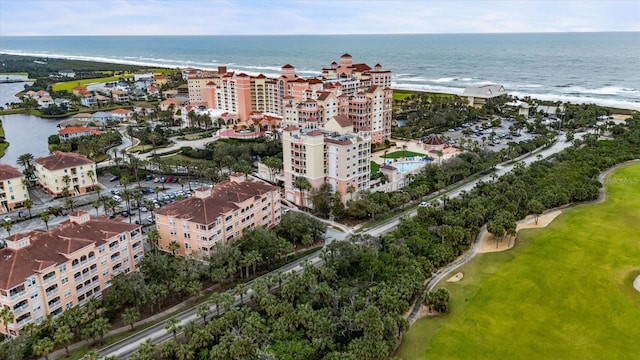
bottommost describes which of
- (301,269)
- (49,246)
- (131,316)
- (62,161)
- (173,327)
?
(301,269)

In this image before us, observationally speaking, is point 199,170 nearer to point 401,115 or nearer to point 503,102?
point 401,115

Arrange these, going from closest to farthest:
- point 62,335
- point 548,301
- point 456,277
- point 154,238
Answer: point 62,335
point 548,301
point 456,277
point 154,238

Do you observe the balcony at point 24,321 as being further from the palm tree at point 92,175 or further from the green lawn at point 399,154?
the green lawn at point 399,154

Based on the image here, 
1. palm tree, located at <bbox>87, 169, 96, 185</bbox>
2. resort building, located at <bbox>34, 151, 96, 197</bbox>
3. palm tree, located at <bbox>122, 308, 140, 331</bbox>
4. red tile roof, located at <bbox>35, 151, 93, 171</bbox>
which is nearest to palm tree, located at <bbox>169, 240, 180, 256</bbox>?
palm tree, located at <bbox>122, 308, 140, 331</bbox>

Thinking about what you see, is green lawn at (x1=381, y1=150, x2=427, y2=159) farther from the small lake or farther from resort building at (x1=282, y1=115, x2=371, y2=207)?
the small lake

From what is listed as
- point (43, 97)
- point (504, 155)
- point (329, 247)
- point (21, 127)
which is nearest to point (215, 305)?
point (329, 247)

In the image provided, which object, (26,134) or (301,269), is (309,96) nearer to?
(301,269)

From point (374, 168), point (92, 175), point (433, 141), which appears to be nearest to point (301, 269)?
point (374, 168)
